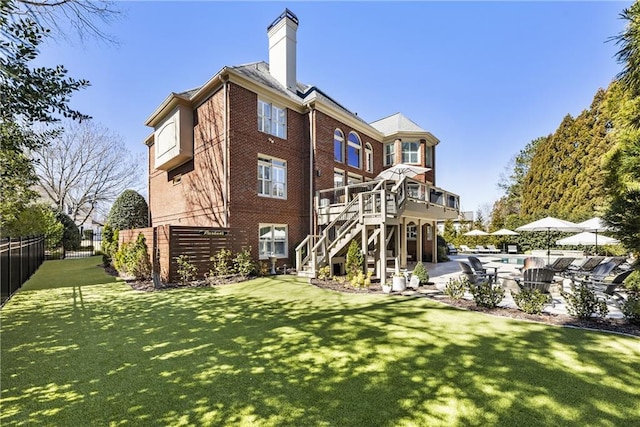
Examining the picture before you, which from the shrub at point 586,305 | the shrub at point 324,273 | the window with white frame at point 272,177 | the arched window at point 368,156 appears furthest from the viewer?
the arched window at point 368,156

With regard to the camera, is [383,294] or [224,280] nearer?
[383,294]

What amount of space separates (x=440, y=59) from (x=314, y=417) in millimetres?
15351

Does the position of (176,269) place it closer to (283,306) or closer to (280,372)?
(283,306)

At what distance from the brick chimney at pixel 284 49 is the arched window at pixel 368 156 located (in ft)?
19.5

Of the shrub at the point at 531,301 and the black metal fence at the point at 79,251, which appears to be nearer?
the shrub at the point at 531,301

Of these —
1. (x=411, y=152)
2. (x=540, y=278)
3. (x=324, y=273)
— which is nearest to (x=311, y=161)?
(x=324, y=273)


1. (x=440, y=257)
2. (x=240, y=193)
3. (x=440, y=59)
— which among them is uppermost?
(x=440, y=59)

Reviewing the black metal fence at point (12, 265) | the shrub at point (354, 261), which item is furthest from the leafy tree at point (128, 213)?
the shrub at point (354, 261)

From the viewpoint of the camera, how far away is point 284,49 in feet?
50.7

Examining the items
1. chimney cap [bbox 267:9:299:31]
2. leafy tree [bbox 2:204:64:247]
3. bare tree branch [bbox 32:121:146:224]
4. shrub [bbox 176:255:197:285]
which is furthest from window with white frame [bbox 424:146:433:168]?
bare tree branch [bbox 32:121:146:224]

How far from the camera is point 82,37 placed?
536 centimetres

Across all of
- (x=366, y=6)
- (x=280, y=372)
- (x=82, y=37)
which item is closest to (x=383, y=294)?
(x=280, y=372)

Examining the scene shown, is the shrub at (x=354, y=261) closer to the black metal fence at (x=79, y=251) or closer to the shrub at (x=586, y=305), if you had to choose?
the shrub at (x=586, y=305)

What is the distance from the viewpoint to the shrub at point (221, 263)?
11.3 metres
